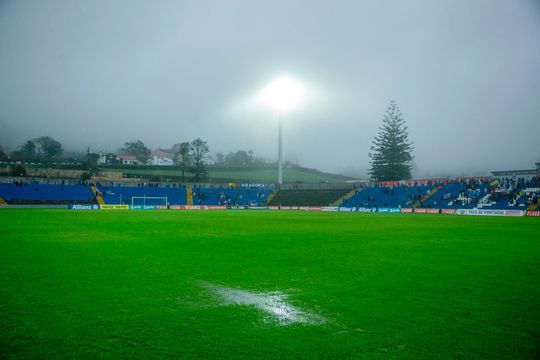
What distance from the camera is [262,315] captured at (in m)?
5.69

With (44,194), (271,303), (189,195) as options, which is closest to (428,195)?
(189,195)

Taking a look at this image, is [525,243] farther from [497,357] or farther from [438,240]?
[497,357]

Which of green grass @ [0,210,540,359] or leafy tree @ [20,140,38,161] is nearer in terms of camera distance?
green grass @ [0,210,540,359]

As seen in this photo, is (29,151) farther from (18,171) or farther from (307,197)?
(307,197)

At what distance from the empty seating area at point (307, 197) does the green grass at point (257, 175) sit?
1055 inches

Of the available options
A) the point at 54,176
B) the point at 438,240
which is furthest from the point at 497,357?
the point at 54,176

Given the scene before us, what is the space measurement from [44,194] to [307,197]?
44.4 m

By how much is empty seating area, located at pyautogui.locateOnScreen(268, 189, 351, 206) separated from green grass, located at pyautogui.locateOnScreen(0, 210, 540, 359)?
189ft

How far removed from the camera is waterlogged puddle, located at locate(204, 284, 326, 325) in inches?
217

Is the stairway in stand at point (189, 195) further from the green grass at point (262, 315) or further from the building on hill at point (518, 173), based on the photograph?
the green grass at point (262, 315)

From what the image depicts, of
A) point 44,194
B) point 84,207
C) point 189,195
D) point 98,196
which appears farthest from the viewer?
point 189,195

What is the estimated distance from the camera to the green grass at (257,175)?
104812mm

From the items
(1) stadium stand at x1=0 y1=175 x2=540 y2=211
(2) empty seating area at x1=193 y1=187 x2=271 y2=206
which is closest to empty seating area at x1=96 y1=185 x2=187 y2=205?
(1) stadium stand at x1=0 y1=175 x2=540 y2=211

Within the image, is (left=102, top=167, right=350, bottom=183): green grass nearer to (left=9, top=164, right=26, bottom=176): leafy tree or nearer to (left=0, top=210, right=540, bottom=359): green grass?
(left=9, top=164, right=26, bottom=176): leafy tree
